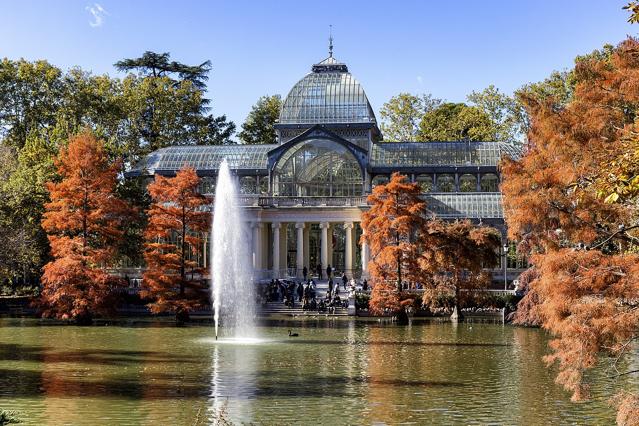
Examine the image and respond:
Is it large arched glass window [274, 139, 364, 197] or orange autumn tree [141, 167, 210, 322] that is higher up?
large arched glass window [274, 139, 364, 197]

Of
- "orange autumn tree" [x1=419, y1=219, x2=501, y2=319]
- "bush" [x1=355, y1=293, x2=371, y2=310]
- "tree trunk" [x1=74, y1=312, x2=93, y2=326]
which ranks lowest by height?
"tree trunk" [x1=74, y1=312, x2=93, y2=326]

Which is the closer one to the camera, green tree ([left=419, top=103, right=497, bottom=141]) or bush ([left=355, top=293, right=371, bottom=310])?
bush ([left=355, top=293, right=371, bottom=310])

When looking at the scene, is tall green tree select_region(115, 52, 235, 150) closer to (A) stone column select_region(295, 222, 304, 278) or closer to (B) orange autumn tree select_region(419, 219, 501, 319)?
(A) stone column select_region(295, 222, 304, 278)

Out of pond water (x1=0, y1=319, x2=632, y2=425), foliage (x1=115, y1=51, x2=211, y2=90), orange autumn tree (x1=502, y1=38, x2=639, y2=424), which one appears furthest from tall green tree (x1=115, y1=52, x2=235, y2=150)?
orange autumn tree (x1=502, y1=38, x2=639, y2=424)

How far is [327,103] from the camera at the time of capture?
234ft

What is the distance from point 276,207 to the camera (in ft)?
220

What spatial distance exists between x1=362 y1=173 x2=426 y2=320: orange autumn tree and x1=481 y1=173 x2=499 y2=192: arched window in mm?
20294

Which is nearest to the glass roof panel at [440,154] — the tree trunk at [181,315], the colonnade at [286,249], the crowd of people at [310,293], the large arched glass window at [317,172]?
the large arched glass window at [317,172]

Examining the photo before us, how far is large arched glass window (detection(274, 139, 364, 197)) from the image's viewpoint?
6744 centimetres

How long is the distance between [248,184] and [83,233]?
2424 centimetres

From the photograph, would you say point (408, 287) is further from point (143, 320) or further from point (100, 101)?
point (100, 101)

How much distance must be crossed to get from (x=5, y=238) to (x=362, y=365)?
87.2 ft

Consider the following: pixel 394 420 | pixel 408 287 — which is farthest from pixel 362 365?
pixel 408 287

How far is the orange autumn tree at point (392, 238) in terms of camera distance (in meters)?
48.2
